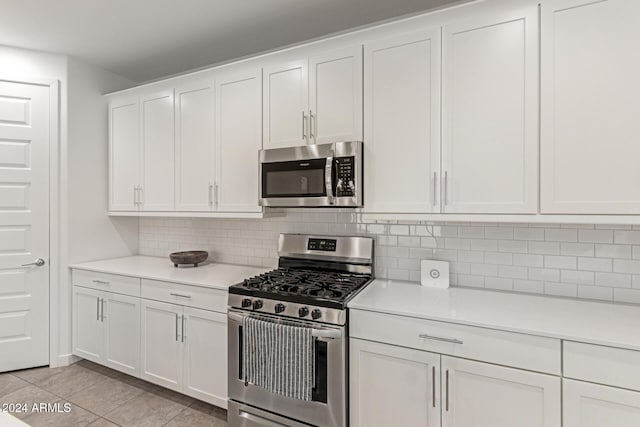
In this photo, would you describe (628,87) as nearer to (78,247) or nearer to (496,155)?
(496,155)

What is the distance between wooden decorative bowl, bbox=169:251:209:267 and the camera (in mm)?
3055

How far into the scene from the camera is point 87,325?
316 centimetres

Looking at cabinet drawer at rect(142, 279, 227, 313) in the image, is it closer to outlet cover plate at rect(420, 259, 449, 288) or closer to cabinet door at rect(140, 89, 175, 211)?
cabinet door at rect(140, 89, 175, 211)

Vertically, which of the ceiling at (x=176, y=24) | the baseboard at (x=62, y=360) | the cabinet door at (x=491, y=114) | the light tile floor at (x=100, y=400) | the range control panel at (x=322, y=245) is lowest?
the light tile floor at (x=100, y=400)

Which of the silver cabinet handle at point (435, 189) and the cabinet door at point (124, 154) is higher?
the cabinet door at point (124, 154)

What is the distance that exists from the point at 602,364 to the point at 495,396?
45cm

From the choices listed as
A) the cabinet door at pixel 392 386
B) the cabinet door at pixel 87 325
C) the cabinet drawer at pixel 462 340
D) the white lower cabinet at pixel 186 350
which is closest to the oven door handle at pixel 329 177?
the cabinet drawer at pixel 462 340

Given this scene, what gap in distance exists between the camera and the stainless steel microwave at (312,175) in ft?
7.28

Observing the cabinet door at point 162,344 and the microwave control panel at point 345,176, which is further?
the cabinet door at point 162,344

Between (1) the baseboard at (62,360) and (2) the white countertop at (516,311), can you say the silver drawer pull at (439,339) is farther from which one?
(1) the baseboard at (62,360)

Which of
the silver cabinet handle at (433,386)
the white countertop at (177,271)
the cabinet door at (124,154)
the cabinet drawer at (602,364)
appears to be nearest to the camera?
the cabinet drawer at (602,364)

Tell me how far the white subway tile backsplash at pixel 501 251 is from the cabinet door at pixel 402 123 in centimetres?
34

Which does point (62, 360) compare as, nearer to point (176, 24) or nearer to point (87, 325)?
point (87, 325)

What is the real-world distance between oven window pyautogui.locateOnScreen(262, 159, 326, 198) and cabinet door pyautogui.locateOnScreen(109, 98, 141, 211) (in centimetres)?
158
